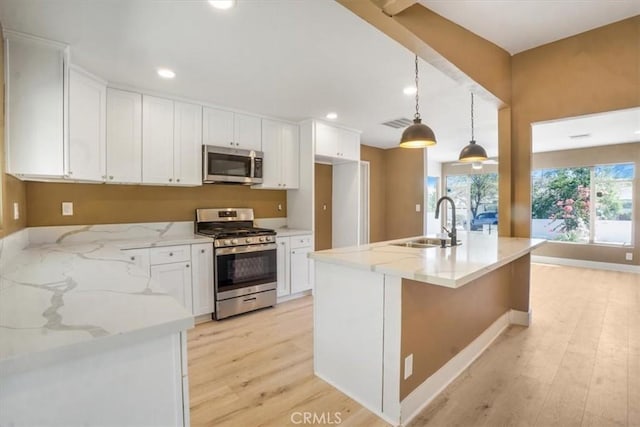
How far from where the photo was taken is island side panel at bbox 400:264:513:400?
68.8 inches

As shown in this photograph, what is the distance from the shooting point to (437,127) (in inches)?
184

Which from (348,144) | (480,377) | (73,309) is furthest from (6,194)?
(348,144)

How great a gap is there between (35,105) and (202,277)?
194 centimetres

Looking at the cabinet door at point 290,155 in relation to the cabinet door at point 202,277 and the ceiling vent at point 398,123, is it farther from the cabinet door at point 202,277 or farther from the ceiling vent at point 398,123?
the cabinet door at point 202,277

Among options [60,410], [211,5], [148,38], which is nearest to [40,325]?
[60,410]

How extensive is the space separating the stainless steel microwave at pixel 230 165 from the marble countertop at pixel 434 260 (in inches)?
76.3

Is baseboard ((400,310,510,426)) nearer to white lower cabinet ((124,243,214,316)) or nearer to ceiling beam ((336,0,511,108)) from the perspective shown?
ceiling beam ((336,0,511,108))

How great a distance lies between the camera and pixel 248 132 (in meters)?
3.82

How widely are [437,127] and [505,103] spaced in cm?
167

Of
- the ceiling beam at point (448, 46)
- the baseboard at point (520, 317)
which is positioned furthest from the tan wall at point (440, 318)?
the ceiling beam at point (448, 46)

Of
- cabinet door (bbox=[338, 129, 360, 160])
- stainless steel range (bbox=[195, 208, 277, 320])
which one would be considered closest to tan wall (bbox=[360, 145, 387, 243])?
cabinet door (bbox=[338, 129, 360, 160])

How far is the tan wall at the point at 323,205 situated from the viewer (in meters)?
5.03

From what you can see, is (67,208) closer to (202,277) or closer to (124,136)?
(124,136)

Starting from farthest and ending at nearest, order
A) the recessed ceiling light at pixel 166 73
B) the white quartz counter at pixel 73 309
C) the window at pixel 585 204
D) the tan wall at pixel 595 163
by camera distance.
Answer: the window at pixel 585 204, the tan wall at pixel 595 163, the recessed ceiling light at pixel 166 73, the white quartz counter at pixel 73 309
